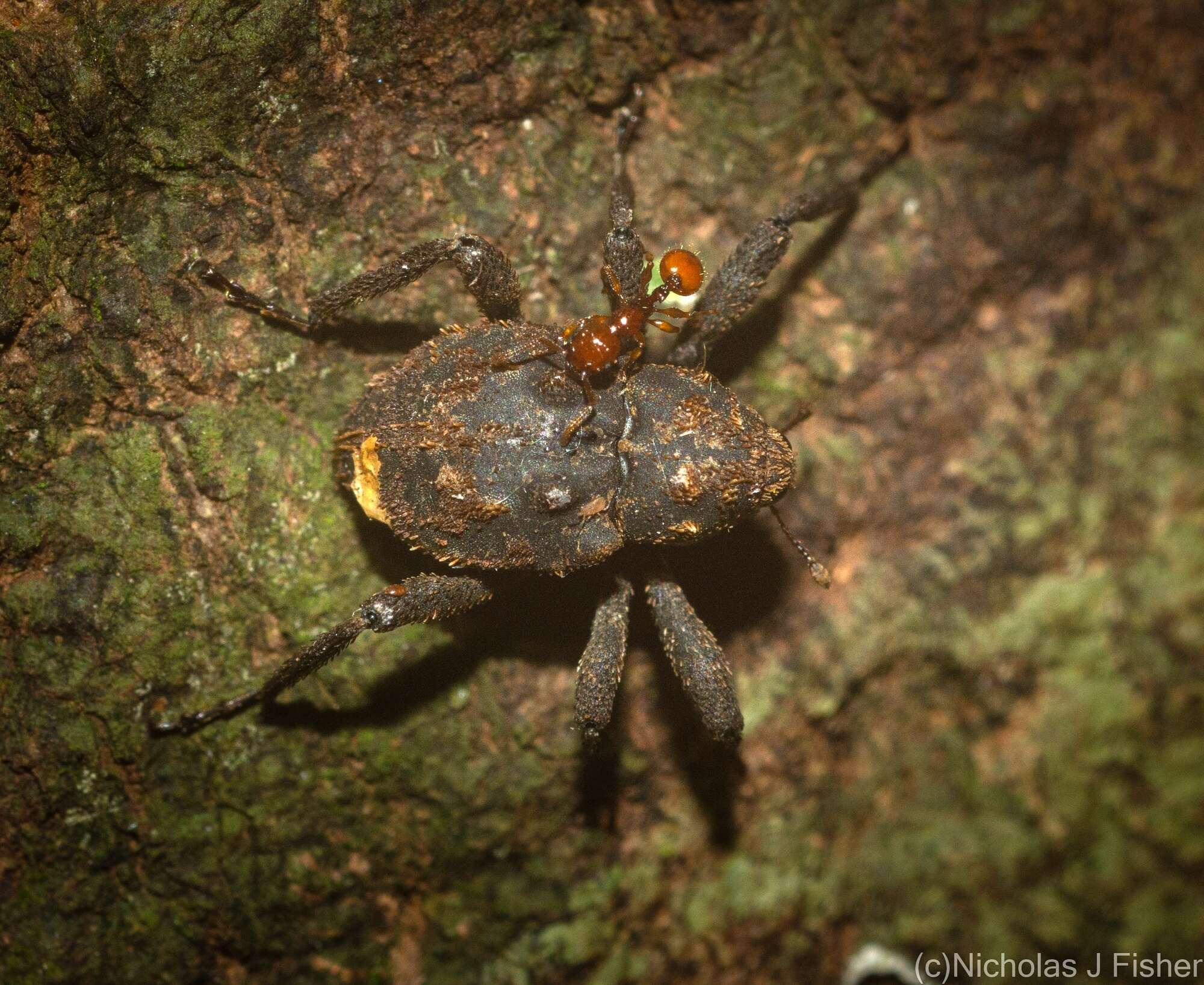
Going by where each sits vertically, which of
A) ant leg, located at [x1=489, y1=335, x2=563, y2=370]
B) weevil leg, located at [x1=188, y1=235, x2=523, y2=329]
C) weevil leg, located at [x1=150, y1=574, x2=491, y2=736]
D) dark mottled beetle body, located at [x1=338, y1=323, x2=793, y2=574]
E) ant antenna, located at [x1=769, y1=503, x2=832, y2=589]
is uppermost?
weevil leg, located at [x1=188, y1=235, x2=523, y2=329]

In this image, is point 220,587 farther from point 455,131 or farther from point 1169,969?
point 1169,969

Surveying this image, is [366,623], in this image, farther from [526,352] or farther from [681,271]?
[681,271]

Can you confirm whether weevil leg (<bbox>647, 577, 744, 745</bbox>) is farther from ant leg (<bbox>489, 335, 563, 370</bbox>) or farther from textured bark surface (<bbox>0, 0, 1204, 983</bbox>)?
ant leg (<bbox>489, 335, 563, 370</bbox>)

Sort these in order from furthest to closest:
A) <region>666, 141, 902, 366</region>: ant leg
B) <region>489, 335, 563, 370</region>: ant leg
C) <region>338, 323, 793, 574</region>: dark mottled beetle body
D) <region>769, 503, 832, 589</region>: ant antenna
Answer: <region>666, 141, 902, 366</region>: ant leg, <region>769, 503, 832, 589</region>: ant antenna, <region>489, 335, 563, 370</region>: ant leg, <region>338, 323, 793, 574</region>: dark mottled beetle body

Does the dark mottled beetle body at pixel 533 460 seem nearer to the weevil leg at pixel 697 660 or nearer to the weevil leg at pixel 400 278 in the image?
the weevil leg at pixel 400 278

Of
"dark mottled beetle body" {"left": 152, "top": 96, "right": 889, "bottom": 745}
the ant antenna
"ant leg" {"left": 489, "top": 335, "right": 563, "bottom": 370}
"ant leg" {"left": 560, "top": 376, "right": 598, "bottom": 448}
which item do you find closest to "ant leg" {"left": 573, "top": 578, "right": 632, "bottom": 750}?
"dark mottled beetle body" {"left": 152, "top": 96, "right": 889, "bottom": 745}

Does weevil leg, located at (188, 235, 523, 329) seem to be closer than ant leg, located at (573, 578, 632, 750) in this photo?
Yes
